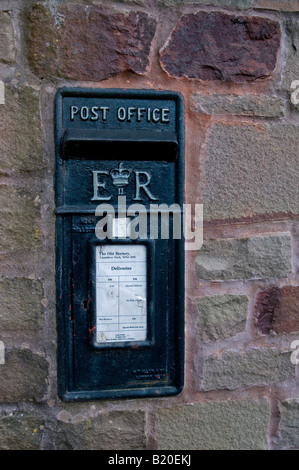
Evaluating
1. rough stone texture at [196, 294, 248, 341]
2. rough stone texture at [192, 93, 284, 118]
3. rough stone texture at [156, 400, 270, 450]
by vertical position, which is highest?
rough stone texture at [192, 93, 284, 118]

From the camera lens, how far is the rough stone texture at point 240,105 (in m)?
1.19

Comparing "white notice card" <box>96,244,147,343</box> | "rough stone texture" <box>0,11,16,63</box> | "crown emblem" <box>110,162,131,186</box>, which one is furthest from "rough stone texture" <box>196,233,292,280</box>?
"rough stone texture" <box>0,11,16,63</box>

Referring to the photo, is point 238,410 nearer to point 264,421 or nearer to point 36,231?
point 264,421

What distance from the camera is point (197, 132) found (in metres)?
1.19

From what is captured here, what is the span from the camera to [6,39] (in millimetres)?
1102

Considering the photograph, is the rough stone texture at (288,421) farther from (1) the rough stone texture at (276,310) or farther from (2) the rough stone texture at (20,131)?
(2) the rough stone texture at (20,131)

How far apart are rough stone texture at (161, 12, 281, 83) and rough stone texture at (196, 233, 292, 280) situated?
Answer: 46cm

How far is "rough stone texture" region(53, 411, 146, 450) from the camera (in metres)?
1.16

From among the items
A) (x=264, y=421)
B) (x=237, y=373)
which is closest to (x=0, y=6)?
(x=237, y=373)

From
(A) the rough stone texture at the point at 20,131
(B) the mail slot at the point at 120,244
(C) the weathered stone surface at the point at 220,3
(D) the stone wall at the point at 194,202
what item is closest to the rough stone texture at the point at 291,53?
(D) the stone wall at the point at 194,202

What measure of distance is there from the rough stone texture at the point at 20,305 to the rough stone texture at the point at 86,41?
0.56 meters

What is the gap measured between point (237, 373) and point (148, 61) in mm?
908

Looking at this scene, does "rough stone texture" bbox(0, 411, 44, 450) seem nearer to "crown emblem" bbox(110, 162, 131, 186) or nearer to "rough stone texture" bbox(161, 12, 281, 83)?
"crown emblem" bbox(110, 162, 131, 186)

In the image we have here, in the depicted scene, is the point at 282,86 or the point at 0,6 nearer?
the point at 0,6
